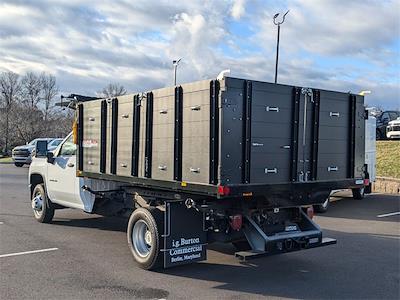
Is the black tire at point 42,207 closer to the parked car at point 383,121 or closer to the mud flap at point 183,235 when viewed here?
the mud flap at point 183,235

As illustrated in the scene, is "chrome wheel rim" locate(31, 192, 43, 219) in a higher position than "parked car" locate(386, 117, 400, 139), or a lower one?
lower

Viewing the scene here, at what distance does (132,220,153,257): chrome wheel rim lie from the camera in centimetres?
710

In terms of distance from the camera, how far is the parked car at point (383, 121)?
28769 mm

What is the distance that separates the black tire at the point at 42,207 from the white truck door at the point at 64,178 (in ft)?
0.89

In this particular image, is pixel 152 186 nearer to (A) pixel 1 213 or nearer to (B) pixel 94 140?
(B) pixel 94 140

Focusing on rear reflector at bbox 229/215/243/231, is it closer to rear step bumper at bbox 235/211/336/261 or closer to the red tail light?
rear step bumper at bbox 235/211/336/261

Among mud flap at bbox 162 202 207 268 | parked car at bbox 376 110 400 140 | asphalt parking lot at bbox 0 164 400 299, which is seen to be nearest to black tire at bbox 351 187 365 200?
asphalt parking lot at bbox 0 164 400 299

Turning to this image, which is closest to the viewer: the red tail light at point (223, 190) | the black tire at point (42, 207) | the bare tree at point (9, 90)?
the red tail light at point (223, 190)

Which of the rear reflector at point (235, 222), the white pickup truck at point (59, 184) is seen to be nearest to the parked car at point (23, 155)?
the white pickup truck at point (59, 184)

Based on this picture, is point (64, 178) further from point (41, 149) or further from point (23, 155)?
point (23, 155)

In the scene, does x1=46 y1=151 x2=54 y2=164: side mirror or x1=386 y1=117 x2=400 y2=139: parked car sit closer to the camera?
x1=46 y1=151 x2=54 y2=164: side mirror

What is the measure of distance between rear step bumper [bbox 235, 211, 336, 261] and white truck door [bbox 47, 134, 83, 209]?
397cm

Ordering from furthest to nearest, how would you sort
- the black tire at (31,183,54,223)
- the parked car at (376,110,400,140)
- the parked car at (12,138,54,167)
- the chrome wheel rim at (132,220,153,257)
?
the parked car at (12,138,54,167) < the parked car at (376,110,400,140) < the black tire at (31,183,54,223) < the chrome wheel rim at (132,220,153,257)

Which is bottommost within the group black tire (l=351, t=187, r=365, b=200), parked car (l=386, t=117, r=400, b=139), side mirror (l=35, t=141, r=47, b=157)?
black tire (l=351, t=187, r=365, b=200)
